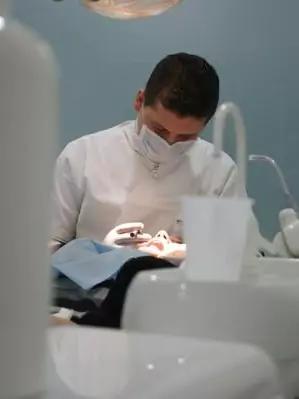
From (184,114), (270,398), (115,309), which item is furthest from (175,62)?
(270,398)

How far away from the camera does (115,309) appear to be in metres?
0.63

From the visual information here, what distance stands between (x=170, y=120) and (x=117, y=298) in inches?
31.2

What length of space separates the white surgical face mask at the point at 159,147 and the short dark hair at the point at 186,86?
0.07m

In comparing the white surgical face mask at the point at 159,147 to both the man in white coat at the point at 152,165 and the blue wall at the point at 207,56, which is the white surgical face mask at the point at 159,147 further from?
the blue wall at the point at 207,56

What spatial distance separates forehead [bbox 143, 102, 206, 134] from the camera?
139cm

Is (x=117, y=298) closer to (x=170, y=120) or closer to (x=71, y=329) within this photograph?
(x=71, y=329)

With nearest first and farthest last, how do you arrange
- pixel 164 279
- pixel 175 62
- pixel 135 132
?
pixel 164 279 → pixel 175 62 → pixel 135 132

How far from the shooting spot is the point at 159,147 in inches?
56.4

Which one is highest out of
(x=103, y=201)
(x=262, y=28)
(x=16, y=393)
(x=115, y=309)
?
(x=262, y=28)

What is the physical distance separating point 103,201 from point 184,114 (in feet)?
0.84

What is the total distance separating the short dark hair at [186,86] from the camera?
135cm

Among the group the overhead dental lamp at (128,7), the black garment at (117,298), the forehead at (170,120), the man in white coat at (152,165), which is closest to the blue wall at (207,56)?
the man in white coat at (152,165)

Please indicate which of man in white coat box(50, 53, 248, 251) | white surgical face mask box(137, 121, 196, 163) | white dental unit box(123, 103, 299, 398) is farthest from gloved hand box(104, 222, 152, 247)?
white dental unit box(123, 103, 299, 398)

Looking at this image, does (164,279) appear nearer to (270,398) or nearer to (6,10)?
(270,398)
